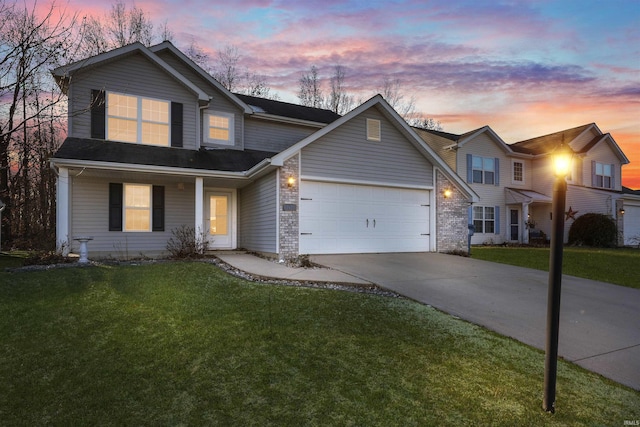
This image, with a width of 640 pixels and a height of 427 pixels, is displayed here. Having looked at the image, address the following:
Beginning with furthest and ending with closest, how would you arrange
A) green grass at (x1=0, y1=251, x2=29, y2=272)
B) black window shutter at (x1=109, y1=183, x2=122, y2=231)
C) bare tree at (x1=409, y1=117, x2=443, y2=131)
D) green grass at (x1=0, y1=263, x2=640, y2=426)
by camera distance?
bare tree at (x1=409, y1=117, x2=443, y2=131), black window shutter at (x1=109, y1=183, x2=122, y2=231), green grass at (x1=0, y1=251, x2=29, y2=272), green grass at (x1=0, y1=263, x2=640, y2=426)

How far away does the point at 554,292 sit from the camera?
10.1 feet

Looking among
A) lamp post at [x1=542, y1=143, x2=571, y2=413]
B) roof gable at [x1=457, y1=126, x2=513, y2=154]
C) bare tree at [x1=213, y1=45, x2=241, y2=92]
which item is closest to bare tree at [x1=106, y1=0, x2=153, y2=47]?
bare tree at [x1=213, y1=45, x2=241, y2=92]

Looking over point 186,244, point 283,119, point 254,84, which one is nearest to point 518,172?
point 283,119

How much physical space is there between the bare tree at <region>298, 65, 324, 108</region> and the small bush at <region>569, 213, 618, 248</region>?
1952cm

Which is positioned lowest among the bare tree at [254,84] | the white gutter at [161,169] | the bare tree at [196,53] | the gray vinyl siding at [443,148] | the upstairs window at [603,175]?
the white gutter at [161,169]

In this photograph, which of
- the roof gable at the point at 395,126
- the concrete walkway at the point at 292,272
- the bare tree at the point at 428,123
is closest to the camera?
the concrete walkway at the point at 292,272

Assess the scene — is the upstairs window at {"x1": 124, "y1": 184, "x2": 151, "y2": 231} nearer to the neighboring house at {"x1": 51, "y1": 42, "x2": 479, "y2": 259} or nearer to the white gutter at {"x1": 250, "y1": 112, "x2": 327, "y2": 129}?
the neighboring house at {"x1": 51, "y1": 42, "x2": 479, "y2": 259}

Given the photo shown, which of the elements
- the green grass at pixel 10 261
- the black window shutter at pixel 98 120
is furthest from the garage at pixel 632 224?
the green grass at pixel 10 261

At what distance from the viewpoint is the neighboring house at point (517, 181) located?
66.6ft

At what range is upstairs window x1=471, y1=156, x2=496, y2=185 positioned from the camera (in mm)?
20531

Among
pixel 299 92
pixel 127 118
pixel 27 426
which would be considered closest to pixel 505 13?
pixel 127 118

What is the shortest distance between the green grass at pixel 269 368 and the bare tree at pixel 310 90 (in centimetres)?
2490

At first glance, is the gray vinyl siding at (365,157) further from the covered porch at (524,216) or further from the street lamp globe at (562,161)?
the covered porch at (524,216)

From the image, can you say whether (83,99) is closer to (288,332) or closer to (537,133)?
(288,332)
